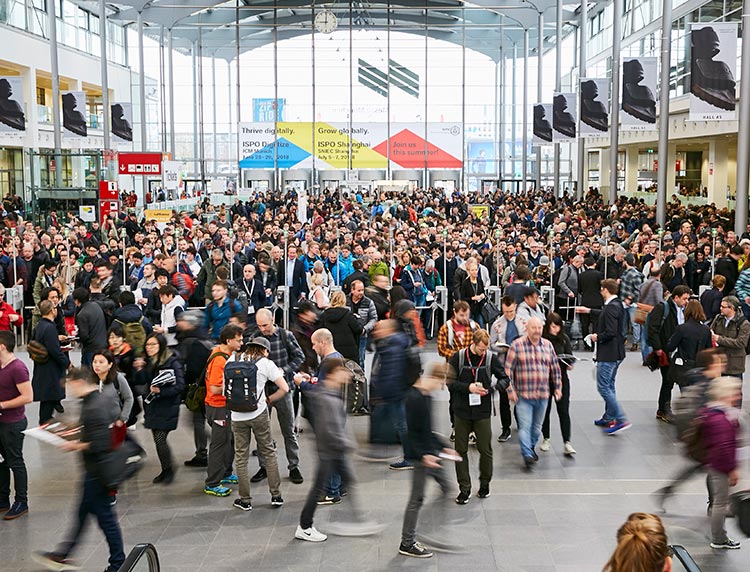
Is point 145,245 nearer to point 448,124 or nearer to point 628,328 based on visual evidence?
point 628,328

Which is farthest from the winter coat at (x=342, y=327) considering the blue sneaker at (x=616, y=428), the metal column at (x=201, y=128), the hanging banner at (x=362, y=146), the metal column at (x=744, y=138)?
the metal column at (x=201, y=128)

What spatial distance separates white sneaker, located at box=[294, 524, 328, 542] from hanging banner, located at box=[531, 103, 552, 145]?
28668 millimetres

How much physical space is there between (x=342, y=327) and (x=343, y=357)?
1.09 ft

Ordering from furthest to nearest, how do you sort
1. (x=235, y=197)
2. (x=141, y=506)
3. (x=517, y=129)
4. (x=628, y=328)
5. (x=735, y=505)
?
(x=517, y=129) → (x=235, y=197) → (x=628, y=328) → (x=141, y=506) → (x=735, y=505)

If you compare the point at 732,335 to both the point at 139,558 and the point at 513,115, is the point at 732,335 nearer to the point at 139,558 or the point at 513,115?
the point at 139,558

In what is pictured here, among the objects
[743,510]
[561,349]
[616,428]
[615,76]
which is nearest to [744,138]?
[615,76]

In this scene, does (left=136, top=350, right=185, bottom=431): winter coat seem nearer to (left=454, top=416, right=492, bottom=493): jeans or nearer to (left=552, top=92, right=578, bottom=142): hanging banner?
(left=454, top=416, right=492, bottom=493): jeans

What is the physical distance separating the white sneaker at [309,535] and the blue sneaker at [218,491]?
118 cm

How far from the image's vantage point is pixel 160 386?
26.4 feet

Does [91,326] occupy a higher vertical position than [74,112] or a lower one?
lower

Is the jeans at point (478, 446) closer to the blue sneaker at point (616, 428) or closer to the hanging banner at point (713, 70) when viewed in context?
the blue sneaker at point (616, 428)

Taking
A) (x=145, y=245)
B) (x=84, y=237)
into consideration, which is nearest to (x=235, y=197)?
(x=84, y=237)

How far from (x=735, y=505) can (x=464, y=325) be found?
11.0 ft

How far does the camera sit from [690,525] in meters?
7.22
